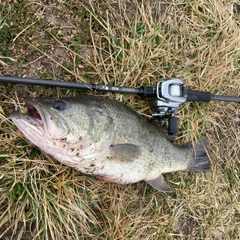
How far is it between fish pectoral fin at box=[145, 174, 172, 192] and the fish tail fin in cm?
31

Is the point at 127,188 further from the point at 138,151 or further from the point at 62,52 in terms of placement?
the point at 62,52

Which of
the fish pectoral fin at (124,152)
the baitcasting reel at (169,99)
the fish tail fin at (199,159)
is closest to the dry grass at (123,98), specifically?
the fish tail fin at (199,159)

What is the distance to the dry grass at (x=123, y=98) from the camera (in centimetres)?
300

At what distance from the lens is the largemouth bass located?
99.8 inches

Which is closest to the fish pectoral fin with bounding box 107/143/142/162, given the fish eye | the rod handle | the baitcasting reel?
the baitcasting reel

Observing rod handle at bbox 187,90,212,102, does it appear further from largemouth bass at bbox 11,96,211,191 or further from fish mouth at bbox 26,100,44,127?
fish mouth at bbox 26,100,44,127

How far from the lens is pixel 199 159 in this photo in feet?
11.9

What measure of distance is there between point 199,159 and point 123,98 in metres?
1.08

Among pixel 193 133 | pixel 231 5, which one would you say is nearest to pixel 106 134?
pixel 193 133

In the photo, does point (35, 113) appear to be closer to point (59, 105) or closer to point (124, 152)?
point (59, 105)

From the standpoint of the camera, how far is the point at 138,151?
301 cm

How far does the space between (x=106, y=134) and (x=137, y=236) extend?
1.29 m

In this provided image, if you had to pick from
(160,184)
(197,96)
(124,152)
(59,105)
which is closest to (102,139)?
(124,152)

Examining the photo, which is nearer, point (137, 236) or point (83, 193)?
point (83, 193)
